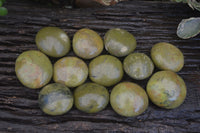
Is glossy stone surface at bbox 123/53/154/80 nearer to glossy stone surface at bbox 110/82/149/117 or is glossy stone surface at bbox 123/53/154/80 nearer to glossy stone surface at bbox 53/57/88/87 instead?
glossy stone surface at bbox 110/82/149/117

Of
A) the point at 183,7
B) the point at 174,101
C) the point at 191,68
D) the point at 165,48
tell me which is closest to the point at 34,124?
the point at 174,101

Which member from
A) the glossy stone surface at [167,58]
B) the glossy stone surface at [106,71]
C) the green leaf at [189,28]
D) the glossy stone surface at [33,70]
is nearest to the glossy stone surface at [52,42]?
the glossy stone surface at [33,70]

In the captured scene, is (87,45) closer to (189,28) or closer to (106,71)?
(106,71)

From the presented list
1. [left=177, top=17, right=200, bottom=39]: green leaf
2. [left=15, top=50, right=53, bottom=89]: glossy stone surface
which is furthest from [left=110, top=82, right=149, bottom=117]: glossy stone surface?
[left=177, top=17, right=200, bottom=39]: green leaf

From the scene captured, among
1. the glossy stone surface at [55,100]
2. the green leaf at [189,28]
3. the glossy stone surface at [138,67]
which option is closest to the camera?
the glossy stone surface at [55,100]

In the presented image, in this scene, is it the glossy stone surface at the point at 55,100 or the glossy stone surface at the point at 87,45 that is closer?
the glossy stone surface at the point at 55,100

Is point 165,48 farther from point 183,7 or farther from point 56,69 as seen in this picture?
point 56,69

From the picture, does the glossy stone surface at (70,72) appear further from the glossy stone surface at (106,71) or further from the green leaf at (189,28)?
the green leaf at (189,28)
